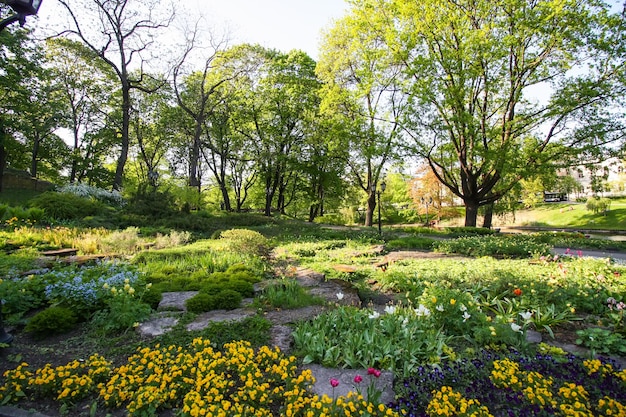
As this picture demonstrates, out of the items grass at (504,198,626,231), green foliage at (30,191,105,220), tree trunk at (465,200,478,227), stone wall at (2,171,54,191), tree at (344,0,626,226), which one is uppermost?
tree at (344,0,626,226)

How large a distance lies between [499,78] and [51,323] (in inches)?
693

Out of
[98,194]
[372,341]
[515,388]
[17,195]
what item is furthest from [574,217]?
[17,195]

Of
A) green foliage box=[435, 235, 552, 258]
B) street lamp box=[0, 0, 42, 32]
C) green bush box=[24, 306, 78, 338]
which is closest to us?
street lamp box=[0, 0, 42, 32]

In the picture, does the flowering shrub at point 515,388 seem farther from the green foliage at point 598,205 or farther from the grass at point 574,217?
the green foliage at point 598,205

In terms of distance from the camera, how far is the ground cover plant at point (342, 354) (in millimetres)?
2260

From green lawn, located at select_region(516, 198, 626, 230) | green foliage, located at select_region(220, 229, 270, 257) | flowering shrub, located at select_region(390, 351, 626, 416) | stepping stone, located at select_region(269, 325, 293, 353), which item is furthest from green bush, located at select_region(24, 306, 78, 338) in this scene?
green lawn, located at select_region(516, 198, 626, 230)

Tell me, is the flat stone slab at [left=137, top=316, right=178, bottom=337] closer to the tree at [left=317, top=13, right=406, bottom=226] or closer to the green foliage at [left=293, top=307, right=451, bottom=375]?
the green foliage at [left=293, top=307, right=451, bottom=375]

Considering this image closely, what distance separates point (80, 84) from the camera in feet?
74.6

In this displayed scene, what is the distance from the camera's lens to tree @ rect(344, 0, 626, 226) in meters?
13.6

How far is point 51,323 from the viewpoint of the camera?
336 centimetres

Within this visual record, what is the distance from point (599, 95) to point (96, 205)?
2121 cm

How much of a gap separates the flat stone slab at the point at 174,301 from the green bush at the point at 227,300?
436 millimetres

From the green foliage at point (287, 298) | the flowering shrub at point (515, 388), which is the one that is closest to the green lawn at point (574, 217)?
the flowering shrub at point (515, 388)

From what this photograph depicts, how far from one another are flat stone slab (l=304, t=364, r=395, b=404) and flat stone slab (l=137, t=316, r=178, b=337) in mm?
1726
